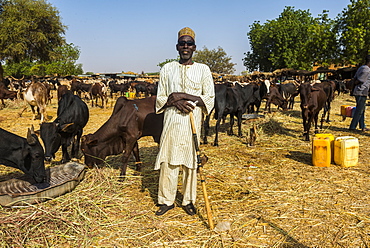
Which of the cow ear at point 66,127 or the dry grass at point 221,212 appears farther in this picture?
the cow ear at point 66,127

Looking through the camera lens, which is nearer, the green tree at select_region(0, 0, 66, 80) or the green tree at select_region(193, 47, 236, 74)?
the green tree at select_region(0, 0, 66, 80)

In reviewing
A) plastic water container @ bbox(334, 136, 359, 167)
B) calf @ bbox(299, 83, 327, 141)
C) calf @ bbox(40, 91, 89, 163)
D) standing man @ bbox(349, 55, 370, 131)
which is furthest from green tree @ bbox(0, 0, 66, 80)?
plastic water container @ bbox(334, 136, 359, 167)

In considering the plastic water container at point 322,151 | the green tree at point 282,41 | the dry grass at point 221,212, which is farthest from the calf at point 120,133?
the green tree at point 282,41

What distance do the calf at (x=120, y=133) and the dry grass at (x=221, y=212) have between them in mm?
365

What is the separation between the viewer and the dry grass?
328 cm

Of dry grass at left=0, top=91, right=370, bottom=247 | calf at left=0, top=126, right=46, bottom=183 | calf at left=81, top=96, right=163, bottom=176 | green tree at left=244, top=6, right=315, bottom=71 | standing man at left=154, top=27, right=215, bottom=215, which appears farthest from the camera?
green tree at left=244, top=6, right=315, bottom=71

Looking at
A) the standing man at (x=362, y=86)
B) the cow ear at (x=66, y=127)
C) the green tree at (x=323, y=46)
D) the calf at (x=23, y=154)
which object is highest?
the green tree at (x=323, y=46)

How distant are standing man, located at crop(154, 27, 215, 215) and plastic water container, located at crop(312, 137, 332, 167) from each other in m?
3.39

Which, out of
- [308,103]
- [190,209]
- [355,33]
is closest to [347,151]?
[308,103]

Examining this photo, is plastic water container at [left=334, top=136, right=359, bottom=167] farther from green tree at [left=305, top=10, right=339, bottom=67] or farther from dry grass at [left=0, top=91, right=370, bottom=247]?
green tree at [left=305, top=10, right=339, bottom=67]

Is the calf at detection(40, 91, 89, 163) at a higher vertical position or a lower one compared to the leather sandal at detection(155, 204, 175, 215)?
higher

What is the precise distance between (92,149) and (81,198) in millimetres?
1216

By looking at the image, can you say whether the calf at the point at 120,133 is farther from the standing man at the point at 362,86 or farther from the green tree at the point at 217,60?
the green tree at the point at 217,60

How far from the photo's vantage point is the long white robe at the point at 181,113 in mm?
3678
